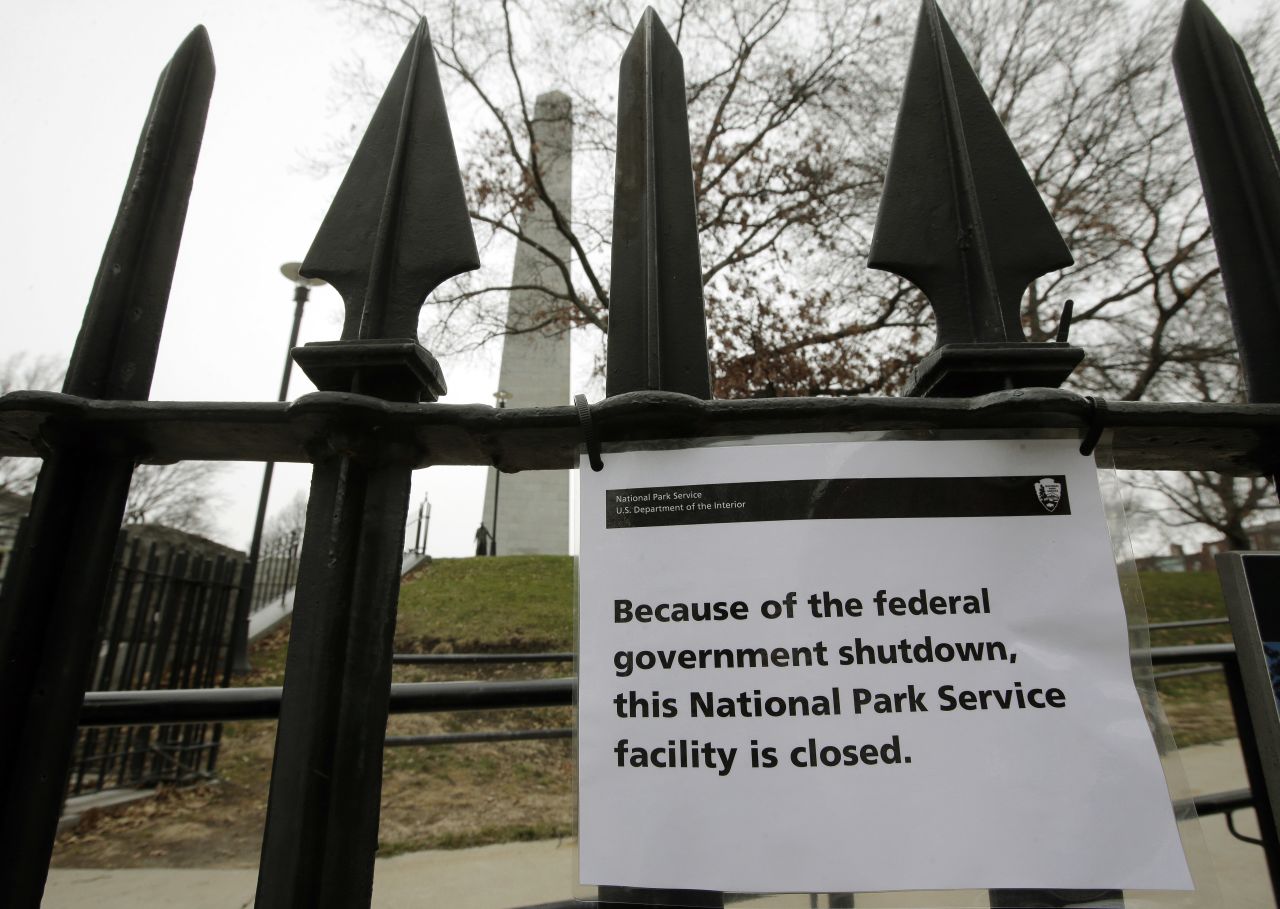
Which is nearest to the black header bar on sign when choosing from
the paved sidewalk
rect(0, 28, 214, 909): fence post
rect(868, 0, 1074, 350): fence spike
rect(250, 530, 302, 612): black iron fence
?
rect(868, 0, 1074, 350): fence spike

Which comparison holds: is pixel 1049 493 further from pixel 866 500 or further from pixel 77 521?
pixel 77 521

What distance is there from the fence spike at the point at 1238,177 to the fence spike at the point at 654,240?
34.7 inches

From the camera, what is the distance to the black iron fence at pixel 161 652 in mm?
5652

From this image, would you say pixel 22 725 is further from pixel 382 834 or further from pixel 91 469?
pixel 382 834

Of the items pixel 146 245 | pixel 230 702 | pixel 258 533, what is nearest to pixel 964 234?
pixel 146 245

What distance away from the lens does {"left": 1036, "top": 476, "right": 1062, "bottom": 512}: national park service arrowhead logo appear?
0.97 meters

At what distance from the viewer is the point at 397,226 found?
1.16 meters

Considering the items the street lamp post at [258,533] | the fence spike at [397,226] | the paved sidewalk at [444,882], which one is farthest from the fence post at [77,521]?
the street lamp post at [258,533]

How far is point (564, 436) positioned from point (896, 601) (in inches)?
20.8

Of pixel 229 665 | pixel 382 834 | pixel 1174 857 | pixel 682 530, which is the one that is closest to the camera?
pixel 1174 857

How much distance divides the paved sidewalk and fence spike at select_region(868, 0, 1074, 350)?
3.42 meters

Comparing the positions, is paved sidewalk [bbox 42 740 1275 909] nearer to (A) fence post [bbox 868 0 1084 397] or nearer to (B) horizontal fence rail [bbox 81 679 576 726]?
(B) horizontal fence rail [bbox 81 679 576 726]

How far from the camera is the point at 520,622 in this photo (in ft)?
37.0

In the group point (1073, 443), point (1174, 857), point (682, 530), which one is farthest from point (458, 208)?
point (1174, 857)
